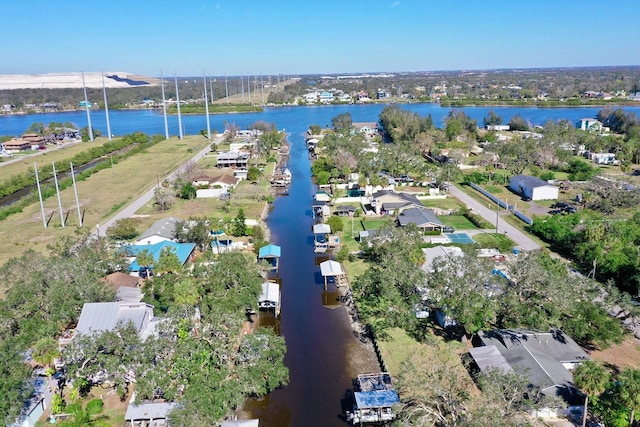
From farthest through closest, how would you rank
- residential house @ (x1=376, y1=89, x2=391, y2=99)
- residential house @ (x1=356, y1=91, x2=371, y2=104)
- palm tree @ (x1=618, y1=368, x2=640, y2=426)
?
residential house @ (x1=376, y1=89, x2=391, y2=99) → residential house @ (x1=356, y1=91, x2=371, y2=104) → palm tree @ (x1=618, y1=368, x2=640, y2=426)

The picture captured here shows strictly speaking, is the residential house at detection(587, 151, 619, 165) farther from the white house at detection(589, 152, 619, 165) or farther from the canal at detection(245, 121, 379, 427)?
the canal at detection(245, 121, 379, 427)

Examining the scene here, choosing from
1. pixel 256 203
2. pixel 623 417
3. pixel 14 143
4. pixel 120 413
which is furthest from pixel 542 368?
pixel 14 143

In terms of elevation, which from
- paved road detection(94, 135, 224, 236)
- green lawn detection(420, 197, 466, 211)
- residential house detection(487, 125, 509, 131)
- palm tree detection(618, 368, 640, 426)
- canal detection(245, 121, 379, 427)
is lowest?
canal detection(245, 121, 379, 427)

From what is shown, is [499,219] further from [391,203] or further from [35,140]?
[35,140]

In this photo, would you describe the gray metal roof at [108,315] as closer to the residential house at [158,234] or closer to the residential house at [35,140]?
the residential house at [158,234]

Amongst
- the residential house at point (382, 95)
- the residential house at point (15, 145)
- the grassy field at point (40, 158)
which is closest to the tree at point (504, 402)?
the grassy field at point (40, 158)

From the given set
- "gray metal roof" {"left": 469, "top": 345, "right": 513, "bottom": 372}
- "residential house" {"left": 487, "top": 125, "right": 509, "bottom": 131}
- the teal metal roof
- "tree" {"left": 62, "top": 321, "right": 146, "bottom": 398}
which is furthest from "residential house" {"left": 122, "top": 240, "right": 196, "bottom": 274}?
"residential house" {"left": 487, "top": 125, "right": 509, "bottom": 131}

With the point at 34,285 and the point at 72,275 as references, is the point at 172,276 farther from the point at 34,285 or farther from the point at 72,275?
the point at 34,285
